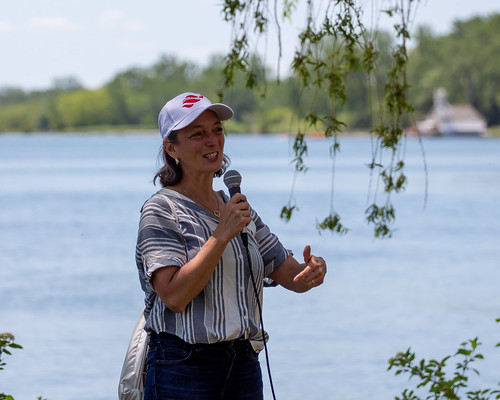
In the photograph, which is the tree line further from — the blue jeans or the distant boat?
the blue jeans

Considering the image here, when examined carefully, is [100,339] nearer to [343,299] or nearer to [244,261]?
[343,299]

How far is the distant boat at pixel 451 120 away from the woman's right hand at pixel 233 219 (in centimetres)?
11046

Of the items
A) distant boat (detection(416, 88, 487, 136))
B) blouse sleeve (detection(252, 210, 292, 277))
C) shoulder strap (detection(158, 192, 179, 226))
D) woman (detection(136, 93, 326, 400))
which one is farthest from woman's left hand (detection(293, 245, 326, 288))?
distant boat (detection(416, 88, 487, 136))

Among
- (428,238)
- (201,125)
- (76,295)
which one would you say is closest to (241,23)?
(201,125)

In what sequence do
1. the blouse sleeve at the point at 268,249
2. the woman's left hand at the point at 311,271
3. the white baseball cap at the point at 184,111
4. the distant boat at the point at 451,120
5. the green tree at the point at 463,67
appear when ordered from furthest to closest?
the distant boat at the point at 451,120, the green tree at the point at 463,67, the blouse sleeve at the point at 268,249, the woman's left hand at the point at 311,271, the white baseball cap at the point at 184,111

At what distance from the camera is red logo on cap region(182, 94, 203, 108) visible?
3.14 m

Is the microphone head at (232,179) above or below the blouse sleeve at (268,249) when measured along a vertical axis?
above

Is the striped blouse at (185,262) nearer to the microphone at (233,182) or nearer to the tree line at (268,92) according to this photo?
the microphone at (233,182)

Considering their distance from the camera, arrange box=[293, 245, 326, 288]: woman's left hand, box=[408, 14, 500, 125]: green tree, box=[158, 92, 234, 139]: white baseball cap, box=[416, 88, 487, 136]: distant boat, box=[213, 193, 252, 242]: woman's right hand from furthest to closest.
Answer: box=[416, 88, 487, 136]: distant boat → box=[408, 14, 500, 125]: green tree → box=[293, 245, 326, 288]: woman's left hand → box=[158, 92, 234, 139]: white baseball cap → box=[213, 193, 252, 242]: woman's right hand

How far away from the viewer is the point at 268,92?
5349 inches

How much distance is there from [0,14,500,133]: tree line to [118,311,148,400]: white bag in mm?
64486

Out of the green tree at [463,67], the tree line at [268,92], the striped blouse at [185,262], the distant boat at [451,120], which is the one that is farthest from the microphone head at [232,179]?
the distant boat at [451,120]

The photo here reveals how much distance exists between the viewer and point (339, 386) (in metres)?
10.8

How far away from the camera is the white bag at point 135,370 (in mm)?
3199
